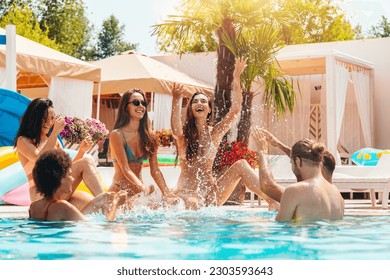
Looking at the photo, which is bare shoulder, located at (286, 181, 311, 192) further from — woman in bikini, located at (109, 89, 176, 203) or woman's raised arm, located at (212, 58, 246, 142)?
woman's raised arm, located at (212, 58, 246, 142)

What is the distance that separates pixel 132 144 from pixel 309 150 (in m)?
1.92

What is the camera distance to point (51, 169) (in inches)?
165

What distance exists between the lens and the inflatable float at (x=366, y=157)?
12.9 m

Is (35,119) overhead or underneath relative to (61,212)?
overhead

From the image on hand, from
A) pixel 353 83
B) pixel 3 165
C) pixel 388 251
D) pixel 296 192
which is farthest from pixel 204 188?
pixel 353 83

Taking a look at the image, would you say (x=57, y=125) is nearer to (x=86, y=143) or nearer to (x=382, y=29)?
(x=86, y=143)

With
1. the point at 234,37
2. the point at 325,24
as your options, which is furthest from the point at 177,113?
the point at 325,24

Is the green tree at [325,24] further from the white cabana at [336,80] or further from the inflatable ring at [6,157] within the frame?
the inflatable ring at [6,157]

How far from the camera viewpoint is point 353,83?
13.8 meters

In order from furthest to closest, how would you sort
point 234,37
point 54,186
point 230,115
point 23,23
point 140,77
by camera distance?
1. point 23,23
2. point 140,77
3. point 234,37
4. point 230,115
5. point 54,186

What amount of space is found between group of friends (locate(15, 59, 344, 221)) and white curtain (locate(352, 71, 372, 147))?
327 inches

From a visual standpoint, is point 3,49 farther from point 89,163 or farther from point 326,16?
point 326,16

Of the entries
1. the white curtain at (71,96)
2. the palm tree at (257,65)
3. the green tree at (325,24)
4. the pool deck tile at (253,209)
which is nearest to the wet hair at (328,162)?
the pool deck tile at (253,209)

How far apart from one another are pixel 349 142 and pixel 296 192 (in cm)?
1092
